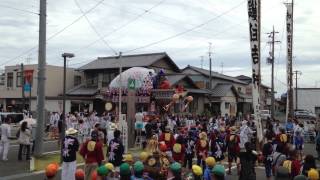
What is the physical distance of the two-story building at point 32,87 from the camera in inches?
1914

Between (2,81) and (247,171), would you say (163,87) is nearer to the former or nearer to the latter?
(247,171)

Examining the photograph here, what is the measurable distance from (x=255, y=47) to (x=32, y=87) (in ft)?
112

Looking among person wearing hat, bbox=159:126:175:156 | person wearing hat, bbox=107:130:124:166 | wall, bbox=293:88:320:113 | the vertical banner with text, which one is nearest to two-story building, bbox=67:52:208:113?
the vertical banner with text

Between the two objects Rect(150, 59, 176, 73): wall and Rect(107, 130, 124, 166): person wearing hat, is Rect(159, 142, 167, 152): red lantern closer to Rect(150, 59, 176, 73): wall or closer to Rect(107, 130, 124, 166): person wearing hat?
Rect(107, 130, 124, 166): person wearing hat

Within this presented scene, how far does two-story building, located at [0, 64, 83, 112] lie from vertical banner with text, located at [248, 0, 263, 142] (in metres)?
29.0

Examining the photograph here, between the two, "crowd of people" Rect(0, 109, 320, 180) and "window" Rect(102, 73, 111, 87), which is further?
"window" Rect(102, 73, 111, 87)

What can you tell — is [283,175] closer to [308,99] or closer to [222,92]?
[222,92]

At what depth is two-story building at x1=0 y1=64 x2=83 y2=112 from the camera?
48.6m

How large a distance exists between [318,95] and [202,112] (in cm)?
3170

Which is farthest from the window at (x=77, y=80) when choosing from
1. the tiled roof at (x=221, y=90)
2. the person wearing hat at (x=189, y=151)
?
the person wearing hat at (x=189, y=151)

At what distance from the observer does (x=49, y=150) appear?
23375 mm

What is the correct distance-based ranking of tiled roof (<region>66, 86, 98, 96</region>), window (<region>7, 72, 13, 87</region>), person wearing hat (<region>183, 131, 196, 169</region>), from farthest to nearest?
window (<region>7, 72, 13, 87</region>) → tiled roof (<region>66, 86, 98, 96</region>) → person wearing hat (<region>183, 131, 196, 169</region>)

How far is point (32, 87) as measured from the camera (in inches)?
1957

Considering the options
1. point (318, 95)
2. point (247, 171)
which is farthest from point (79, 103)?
point (318, 95)
